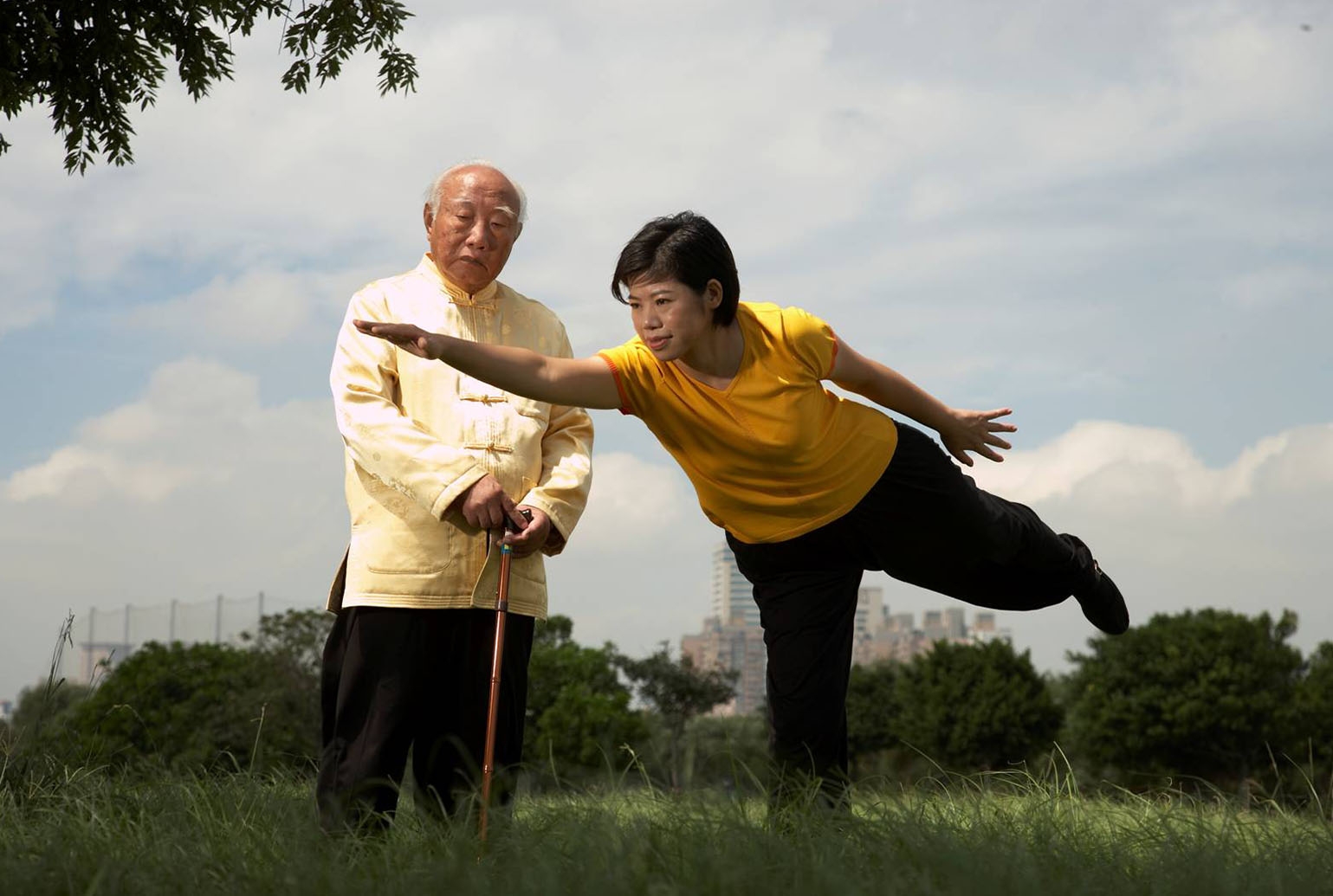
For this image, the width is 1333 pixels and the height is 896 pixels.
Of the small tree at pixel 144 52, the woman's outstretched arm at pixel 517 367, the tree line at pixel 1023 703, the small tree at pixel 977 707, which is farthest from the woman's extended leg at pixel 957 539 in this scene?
the small tree at pixel 977 707

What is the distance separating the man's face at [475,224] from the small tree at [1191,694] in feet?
48.4

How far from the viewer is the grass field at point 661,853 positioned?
10.2 ft

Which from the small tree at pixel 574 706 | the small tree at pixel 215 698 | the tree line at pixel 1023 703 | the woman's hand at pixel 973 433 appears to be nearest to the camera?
the woman's hand at pixel 973 433

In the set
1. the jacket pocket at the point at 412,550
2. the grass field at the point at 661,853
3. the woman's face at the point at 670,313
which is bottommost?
the grass field at the point at 661,853

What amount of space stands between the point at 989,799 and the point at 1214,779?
1492 cm

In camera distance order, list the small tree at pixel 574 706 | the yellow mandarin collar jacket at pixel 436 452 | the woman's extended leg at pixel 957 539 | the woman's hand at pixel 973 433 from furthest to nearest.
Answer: the small tree at pixel 574 706 → the woman's hand at pixel 973 433 → the woman's extended leg at pixel 957 539 → the yellow mandarin collar jacket at pixel 436 452

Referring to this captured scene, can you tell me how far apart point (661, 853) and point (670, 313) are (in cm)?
159

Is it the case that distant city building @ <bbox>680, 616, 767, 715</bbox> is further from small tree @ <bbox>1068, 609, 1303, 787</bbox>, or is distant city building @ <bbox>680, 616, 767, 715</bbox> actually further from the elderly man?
the elderly man

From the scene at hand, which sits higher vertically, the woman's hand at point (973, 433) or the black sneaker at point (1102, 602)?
the woman's hand at point (973, 433)

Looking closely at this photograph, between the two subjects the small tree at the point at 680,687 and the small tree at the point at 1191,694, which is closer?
the small tree at the point at 1191,694

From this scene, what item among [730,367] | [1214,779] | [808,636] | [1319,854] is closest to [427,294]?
[730,367]

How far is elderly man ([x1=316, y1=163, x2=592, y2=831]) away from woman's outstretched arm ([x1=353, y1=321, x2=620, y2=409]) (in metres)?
0.39

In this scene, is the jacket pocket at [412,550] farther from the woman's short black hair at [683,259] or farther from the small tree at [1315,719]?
the small tree at [1315,719]

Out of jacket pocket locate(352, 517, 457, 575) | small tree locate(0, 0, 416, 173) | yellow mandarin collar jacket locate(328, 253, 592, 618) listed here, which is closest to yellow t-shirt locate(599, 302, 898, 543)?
yellow mandarin collar jacket locate(328, 253, 592, 618)
